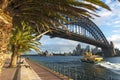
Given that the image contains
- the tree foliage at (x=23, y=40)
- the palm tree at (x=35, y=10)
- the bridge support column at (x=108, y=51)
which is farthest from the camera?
the bridge support column at (x=108, y=51)

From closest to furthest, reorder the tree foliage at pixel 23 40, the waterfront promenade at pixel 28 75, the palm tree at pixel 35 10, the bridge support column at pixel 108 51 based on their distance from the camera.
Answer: the palm tree at pixel 35 10
the waterfront promenade at pixel 28 75
the tree foliage at pixel 23 40
the bridge support column at pixel 108 51

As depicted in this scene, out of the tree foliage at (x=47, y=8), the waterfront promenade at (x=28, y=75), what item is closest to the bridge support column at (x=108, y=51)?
the waterfront promenade at (x=28, y=75)

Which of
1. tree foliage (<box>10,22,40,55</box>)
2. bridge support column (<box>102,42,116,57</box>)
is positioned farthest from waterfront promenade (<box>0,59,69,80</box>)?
bridge support column (<box>102,42,116,57</box>)

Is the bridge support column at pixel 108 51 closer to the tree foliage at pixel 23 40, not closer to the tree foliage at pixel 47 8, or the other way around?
the tree foliage at pixel 23 40

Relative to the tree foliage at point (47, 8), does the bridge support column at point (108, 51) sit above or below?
above

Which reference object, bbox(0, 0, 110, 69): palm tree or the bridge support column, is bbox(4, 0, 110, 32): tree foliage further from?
the bridge support column

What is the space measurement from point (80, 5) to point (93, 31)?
115 m

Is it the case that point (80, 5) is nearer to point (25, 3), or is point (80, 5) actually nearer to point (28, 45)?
point (25, 3)

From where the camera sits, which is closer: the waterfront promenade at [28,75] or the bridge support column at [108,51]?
the waterfront promenade at [28,75]

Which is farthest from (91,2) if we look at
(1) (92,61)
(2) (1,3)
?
(1) (92,61)

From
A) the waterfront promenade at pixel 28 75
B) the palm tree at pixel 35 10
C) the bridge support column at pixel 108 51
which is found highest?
the bridge support column at pixel 108 51

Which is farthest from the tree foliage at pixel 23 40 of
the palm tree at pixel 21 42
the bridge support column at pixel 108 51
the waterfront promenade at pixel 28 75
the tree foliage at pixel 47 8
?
the bridge support column at pixel 108 51

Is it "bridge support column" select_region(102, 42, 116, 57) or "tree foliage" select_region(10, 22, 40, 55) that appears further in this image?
"bridge support column" select_region(102, 42, 116, 57)

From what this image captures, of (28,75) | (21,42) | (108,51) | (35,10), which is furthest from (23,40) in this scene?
(108,51)
